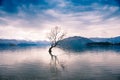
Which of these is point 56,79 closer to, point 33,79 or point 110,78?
point 33,79

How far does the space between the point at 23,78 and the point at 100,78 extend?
10133 millimetres

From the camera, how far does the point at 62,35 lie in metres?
104

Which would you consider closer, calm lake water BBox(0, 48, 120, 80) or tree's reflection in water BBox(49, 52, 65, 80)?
calm lake water BBox(0, 48, 120, 80)

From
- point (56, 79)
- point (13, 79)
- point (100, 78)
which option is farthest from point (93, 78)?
point (13, 79)

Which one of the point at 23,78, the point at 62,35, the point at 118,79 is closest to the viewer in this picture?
the point at 118,79

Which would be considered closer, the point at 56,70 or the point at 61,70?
the point at 61,70

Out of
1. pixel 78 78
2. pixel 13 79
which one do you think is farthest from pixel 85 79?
pixel 13 79

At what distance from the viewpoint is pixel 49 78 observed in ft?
84.2

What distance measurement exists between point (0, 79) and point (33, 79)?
423cm

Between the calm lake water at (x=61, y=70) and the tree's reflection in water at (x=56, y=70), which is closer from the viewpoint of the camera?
the calm lake water at (x=61, y=70)

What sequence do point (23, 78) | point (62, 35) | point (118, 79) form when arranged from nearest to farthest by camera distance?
point (118, 79)
point (23, 78)
point (62, 35)

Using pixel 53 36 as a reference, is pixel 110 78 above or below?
below

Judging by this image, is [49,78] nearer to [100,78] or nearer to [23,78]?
[23,78]

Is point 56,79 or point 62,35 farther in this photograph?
point 62,35
